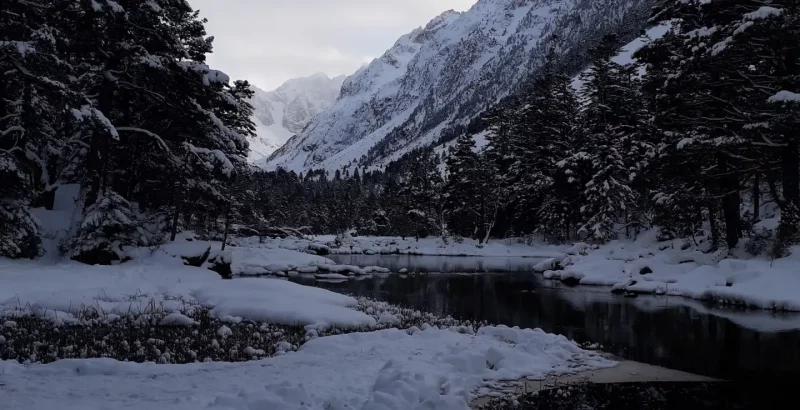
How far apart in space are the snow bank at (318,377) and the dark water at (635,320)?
2.80 m

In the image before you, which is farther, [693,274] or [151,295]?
[693,274]

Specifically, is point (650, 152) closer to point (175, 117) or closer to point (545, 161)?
point (545, 161)

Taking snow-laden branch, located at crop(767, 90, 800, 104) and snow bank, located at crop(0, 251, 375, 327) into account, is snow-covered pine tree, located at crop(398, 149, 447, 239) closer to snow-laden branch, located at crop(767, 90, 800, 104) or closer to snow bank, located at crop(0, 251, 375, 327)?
snow-laden branch, located at crop(767, 90, 800, 104)

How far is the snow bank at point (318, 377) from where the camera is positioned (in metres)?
5.64

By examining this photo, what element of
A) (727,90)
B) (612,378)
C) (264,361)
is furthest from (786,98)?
(264,361)

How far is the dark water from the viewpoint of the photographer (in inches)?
428

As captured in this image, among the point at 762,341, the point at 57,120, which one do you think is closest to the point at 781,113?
the point at 762,341

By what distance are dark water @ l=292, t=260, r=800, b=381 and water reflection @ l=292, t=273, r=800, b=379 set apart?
0.7 inches

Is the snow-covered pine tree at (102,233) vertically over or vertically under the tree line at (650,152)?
under

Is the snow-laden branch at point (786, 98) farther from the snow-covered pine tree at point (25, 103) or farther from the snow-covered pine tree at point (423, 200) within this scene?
the snow-covered pine tree at point (423, 200)

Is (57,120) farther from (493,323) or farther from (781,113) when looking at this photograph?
(781,113)

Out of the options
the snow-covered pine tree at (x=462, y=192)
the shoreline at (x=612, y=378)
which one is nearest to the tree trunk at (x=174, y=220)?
the shoreline at (x=612, y=378)

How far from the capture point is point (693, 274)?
23.1 meters

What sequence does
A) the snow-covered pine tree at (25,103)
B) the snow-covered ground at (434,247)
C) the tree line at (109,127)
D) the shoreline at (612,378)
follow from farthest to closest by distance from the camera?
the snow-covered ground at (434,247), the tree line at (109,127), the snow-covered pine tree at (25,103), the shoreline at (612,378)
